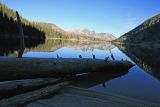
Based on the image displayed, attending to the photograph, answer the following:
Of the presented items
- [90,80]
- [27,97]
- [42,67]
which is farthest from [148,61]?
[27,97]

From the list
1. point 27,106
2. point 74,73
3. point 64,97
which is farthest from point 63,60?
point 27,106

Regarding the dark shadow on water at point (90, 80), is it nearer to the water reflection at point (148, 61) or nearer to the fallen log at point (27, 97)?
the fallen log at point (27, 97)

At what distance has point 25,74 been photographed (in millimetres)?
12992

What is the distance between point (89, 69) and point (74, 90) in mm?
5310

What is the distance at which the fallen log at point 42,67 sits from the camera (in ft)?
39.9

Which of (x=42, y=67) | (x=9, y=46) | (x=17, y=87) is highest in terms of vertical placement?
(x=9, y=46)

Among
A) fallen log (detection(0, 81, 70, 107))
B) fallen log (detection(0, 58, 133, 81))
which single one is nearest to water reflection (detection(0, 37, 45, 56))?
fallen log (detection(0, 58, 133, 81))

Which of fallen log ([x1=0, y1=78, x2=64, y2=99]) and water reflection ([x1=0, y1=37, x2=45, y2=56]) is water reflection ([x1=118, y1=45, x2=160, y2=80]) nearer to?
fallen log ([x1=0, y1=78, x2=64, y2=99])

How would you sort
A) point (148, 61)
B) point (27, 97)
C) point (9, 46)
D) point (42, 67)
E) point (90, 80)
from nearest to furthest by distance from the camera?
point (27, 97)
point (42, 67)
point (90, 80)
point (148, 61)
point (9, 46)

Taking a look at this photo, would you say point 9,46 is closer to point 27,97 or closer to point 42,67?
point 42,67

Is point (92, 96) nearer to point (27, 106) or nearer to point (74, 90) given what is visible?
point (74, 90)

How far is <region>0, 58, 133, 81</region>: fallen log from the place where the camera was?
12.2 metres

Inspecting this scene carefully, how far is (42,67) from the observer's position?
45.9 ft

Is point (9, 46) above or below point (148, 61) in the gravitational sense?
above
